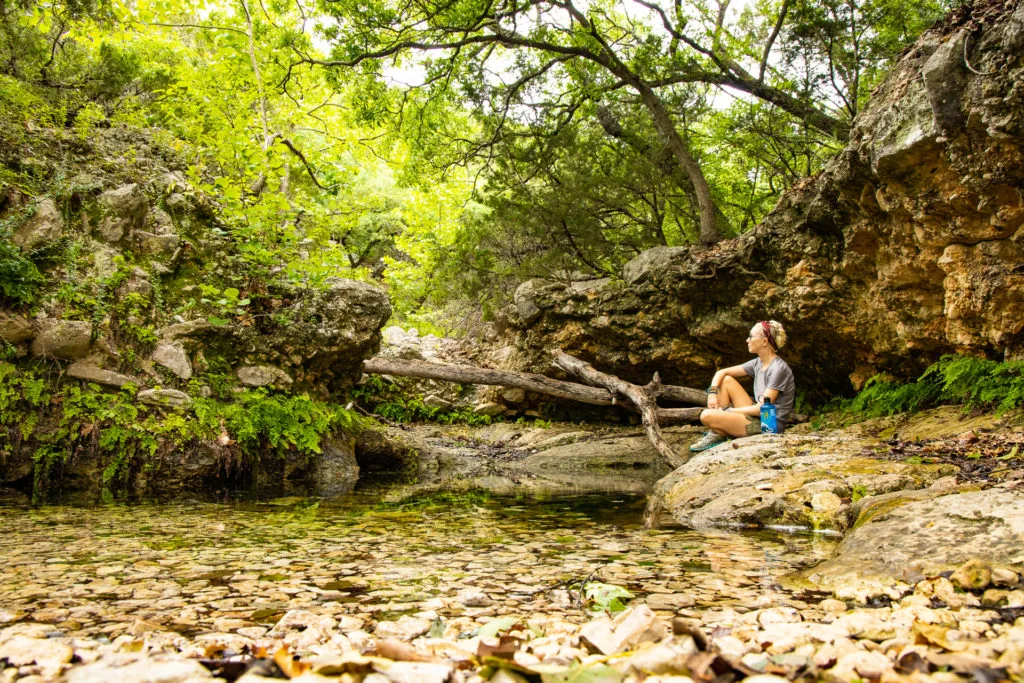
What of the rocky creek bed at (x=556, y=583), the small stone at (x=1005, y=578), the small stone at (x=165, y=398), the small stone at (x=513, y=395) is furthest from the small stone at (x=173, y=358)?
the small stone at (x=1005, y=578)

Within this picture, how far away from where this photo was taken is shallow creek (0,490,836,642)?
223cm

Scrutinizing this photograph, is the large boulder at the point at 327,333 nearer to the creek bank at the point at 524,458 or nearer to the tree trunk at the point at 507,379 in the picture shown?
the creek bank at the point at 524,458

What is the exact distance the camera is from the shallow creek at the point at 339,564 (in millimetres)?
2234

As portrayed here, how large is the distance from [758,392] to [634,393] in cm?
268

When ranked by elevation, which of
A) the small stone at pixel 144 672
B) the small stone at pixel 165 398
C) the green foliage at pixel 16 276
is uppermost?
the green foliage at pixel 16 276

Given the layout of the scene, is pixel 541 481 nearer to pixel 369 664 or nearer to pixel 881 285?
pixel 881 285

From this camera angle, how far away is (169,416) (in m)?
6.13

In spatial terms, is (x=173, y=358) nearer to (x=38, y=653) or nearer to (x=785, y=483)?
(x=38, y=653)

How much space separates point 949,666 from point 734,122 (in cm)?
1023

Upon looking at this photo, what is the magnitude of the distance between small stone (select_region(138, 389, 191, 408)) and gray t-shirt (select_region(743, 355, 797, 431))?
680 centimetres

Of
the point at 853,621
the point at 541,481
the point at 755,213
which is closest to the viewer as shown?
the point at 853,621

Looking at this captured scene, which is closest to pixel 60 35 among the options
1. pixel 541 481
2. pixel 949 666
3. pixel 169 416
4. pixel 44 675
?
pixel 169 416

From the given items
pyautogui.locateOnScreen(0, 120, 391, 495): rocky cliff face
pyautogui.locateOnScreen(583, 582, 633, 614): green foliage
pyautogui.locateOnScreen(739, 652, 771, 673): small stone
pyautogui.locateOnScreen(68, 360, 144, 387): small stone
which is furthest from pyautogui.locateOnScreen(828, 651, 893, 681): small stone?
pyautogui.locateOnScreen(68, 360, 144, 387): small stone

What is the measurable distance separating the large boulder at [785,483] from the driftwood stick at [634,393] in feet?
6.18
